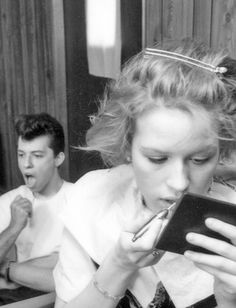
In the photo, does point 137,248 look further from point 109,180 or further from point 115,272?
point 109,180

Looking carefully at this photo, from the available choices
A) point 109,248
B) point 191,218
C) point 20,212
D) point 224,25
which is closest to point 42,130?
point 20,212

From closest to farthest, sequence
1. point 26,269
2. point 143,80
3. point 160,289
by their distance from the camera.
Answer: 1. point 143,80
2. point 160,289
3. point 26,269

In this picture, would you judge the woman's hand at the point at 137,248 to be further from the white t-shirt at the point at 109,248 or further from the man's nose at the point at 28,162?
the man's nose at the point at 28,162

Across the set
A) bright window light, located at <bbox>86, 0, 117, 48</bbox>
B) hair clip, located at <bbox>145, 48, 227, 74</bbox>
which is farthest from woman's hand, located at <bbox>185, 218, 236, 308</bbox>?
bright window light, located at <bbox>86, 0, 117, 48</bbox>

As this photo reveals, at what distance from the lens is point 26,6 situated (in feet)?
12.6

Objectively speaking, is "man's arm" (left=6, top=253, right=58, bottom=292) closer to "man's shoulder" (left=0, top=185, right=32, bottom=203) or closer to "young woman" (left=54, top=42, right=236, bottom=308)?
"man's shoulder" (left=0, top=185, right=32, bottom=203)

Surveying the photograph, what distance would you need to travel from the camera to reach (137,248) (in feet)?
3.51

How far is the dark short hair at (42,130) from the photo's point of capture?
2660 mm

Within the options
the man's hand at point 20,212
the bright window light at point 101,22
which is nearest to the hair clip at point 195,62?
the man's hand at point 20,212

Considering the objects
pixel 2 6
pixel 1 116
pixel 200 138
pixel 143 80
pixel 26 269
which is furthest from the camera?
pixel 1 116

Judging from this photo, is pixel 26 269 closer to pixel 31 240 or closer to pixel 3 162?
pixel 31 240

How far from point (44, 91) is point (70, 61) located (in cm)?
55

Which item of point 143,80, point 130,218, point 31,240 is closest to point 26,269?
point 31,240

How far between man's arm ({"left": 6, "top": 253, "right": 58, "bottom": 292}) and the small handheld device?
1177 millimetres
